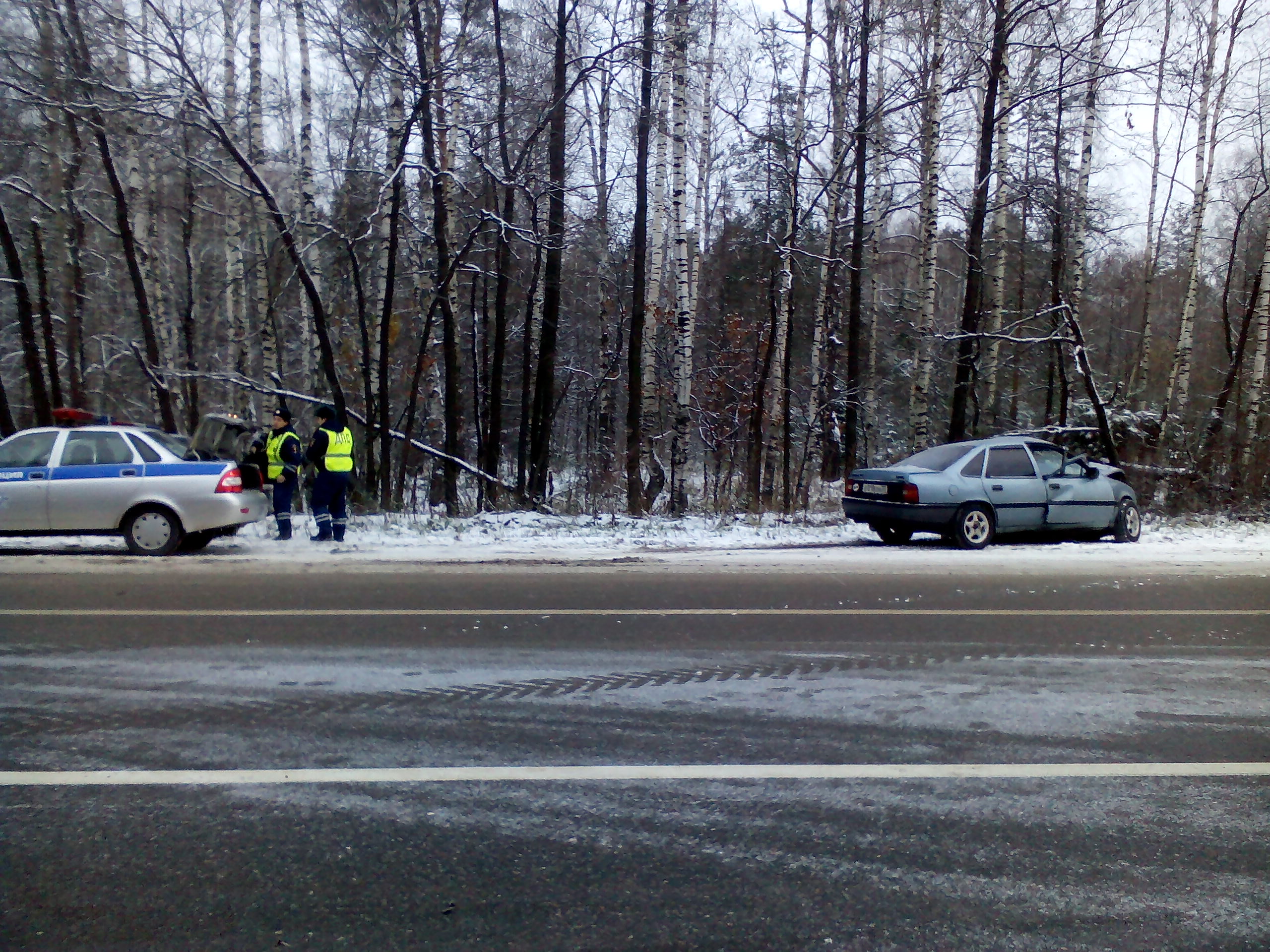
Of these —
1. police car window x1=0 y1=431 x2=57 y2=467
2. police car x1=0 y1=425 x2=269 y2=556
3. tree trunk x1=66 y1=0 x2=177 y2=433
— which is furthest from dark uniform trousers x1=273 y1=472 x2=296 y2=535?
tree trunk x1=66 y1=0 x2=177 y2=433

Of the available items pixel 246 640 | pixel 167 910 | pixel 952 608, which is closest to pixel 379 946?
pixel 167 910

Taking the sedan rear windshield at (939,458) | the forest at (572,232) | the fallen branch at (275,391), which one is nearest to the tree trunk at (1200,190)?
the forest at (572,232)

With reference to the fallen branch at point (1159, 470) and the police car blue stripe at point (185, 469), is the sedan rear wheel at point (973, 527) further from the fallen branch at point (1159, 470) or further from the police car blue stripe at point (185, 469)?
the police car blue stripe at point (185, 469)

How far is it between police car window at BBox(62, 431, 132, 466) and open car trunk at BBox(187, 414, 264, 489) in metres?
0.75

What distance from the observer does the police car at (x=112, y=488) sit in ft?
35.9

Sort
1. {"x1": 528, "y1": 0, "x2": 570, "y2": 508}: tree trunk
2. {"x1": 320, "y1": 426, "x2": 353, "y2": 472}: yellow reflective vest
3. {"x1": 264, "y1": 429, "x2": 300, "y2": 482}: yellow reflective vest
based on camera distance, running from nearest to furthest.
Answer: {"x1": 320, "y1": 426, "x2": 353, "y2": 472}: yellow reflective vest → {"x1": 264, "y1": 429, "x2": 300, "y2": 482}: yellow reflective vest → {"x1": 528, "y1": 0, "x2": 570, "y2": 508}: tree trunk

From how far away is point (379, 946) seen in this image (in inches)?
113

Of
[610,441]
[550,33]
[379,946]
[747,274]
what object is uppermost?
[550,33]

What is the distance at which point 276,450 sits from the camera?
41.8 feet

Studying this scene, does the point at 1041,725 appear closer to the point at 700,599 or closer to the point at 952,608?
the point at 952,608

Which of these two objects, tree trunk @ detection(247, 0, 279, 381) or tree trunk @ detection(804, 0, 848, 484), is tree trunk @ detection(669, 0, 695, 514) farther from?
tree trunk @ detection(247, 0, 279, 381)

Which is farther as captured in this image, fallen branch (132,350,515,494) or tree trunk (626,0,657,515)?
tree trunk (626,0,657,515)

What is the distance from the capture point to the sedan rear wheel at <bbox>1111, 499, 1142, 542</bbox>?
45.5 ft

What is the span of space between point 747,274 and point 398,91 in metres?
17.2
